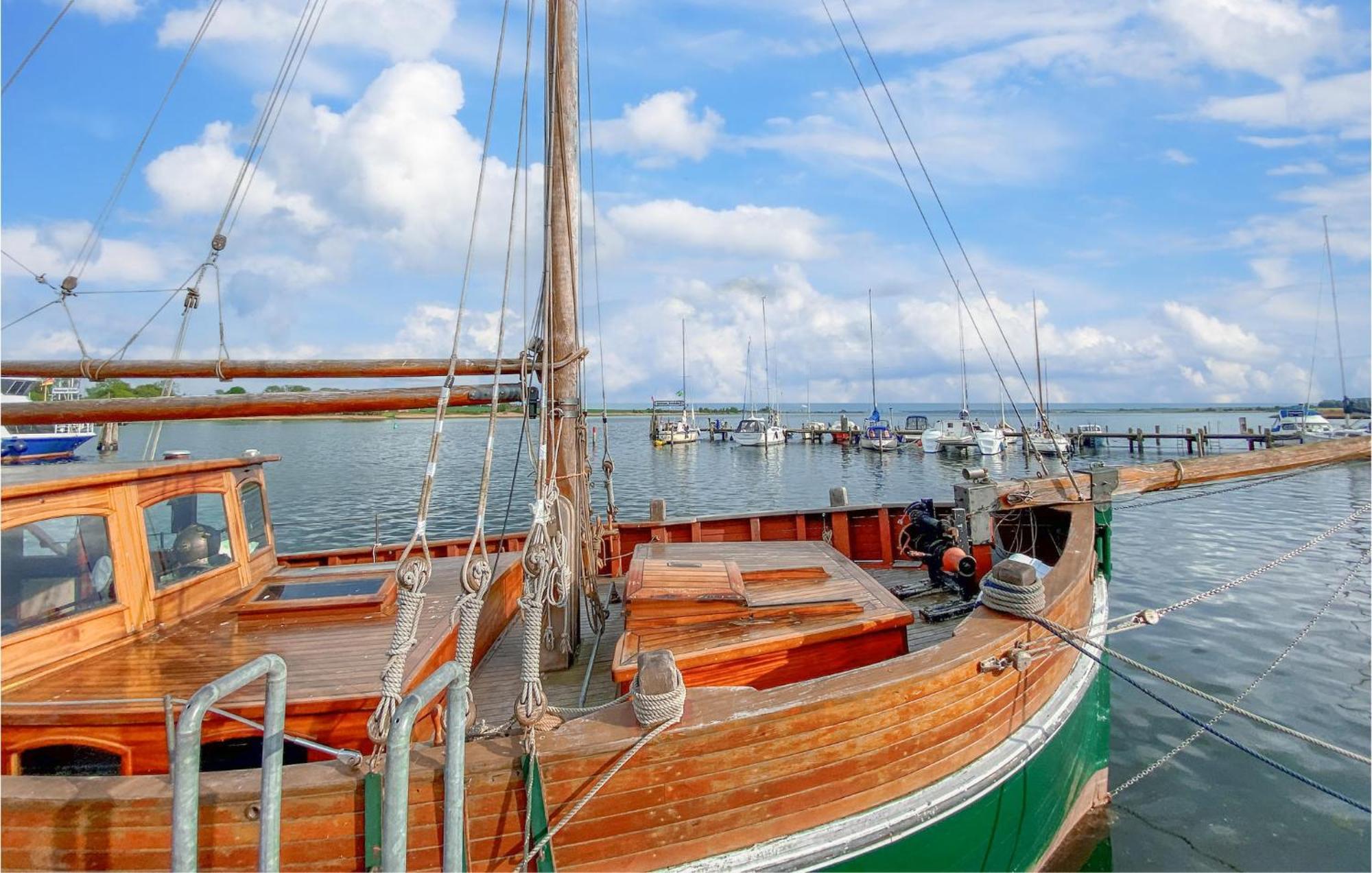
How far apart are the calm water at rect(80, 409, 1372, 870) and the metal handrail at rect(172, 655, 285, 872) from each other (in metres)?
7.36

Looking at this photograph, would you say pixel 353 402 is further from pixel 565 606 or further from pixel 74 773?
pixel 74 773

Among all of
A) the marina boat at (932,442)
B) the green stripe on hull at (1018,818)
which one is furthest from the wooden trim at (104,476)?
the marina boat at (932,442)

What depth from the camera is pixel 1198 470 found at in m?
7.64

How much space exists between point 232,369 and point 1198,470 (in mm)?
10747

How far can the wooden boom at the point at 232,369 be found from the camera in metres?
6.59

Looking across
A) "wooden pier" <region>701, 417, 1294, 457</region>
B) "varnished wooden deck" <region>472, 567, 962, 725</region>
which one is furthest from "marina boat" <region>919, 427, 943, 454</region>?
"varnished wooden deck" <region>472, 567, 962, 725</region>

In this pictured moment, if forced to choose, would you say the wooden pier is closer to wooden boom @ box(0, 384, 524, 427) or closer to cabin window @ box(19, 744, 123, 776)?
wooden boom @ box(0, 384, 524, 427)

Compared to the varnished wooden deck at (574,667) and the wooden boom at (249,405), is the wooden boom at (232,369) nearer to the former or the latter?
the wooden boom at (249,405)

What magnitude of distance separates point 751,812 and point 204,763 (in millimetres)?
3684

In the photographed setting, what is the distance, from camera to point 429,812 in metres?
3.30

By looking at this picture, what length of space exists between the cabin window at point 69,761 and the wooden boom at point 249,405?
2.87 m

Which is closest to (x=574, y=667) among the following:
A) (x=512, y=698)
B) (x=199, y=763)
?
(x=512, y=698)

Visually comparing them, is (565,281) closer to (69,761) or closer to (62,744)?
(62,744)

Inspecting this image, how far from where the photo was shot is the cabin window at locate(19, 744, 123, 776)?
156 inches
